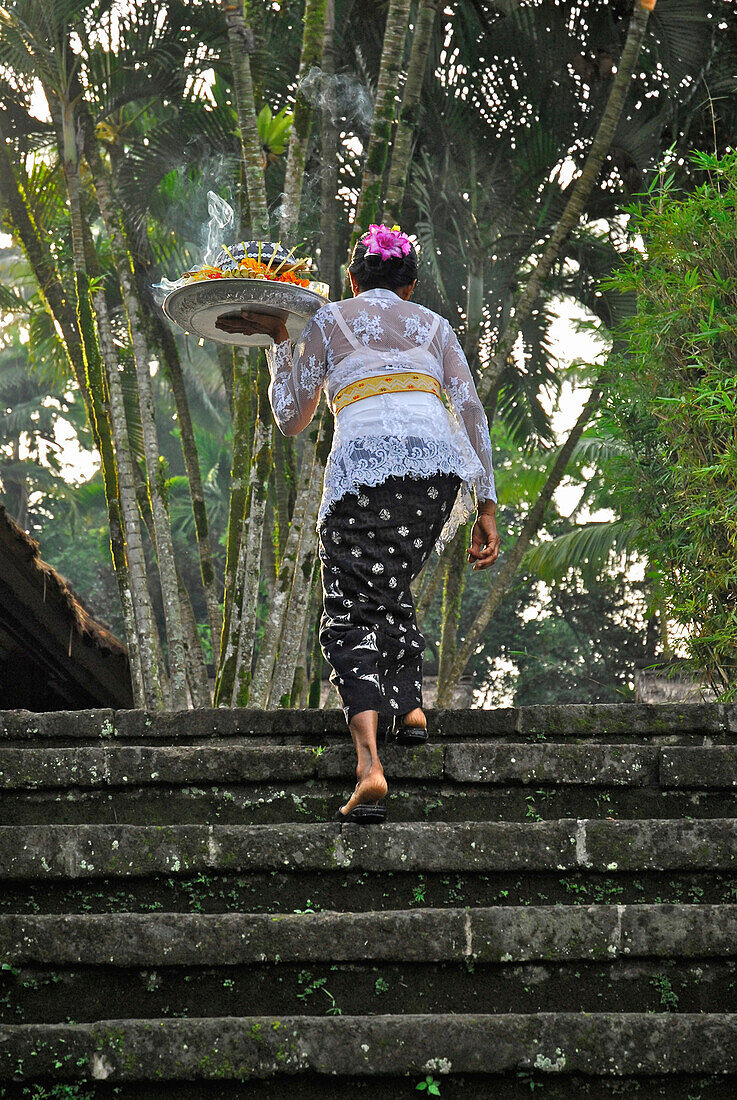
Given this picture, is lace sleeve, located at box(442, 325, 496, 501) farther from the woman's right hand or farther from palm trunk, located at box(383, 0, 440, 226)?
palm trunk, located at box(383, 0, 440, 226)

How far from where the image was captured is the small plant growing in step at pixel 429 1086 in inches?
89.5

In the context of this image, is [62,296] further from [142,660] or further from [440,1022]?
[440,1022]

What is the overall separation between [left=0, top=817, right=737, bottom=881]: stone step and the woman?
32cm

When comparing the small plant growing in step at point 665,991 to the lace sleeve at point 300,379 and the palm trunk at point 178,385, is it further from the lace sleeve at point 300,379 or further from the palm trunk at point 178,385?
the palm trunk at point 178,385

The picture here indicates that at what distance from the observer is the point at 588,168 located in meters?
7.93

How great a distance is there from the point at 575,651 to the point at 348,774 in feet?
63.6

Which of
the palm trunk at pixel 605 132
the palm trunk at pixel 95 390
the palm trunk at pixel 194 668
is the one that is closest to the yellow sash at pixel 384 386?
the palm trunk at pixel 95 390

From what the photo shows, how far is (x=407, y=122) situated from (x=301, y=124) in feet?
2.05

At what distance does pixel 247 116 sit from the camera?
21.6ft

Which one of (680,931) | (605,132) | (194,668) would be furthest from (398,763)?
(194,668)

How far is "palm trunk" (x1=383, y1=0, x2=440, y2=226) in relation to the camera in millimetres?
6512

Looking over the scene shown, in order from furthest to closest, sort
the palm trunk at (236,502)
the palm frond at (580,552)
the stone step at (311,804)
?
1. the palm frond at (580,552)
2. the palm trunk at (236,502)
3. the stone step at (311,804)

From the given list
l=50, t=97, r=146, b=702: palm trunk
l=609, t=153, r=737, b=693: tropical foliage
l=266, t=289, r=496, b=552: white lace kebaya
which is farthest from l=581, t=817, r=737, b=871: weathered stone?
l=50, t=97, r=146, b=702: palm trunk

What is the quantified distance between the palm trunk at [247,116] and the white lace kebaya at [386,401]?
10.6 feet
